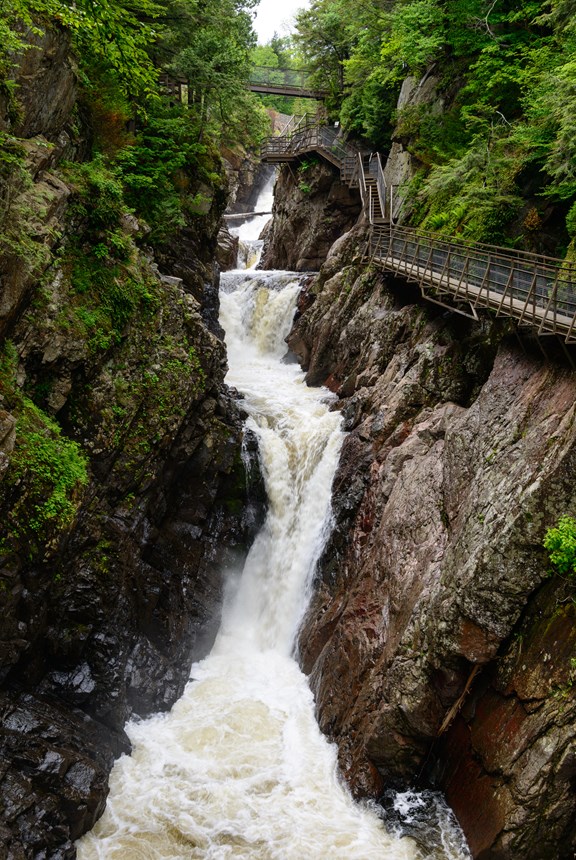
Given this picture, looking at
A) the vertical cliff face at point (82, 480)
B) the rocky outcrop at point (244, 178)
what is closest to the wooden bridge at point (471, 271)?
the vertical cliff face at point (82, 480)

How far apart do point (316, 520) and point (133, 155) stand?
12.1 metres

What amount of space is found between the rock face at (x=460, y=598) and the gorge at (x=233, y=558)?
0.18 ft

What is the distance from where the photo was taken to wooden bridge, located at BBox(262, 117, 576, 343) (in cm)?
998

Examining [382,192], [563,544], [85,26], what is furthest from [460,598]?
[382,192]

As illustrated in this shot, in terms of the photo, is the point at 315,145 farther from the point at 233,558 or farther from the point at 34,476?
the point at 34,476

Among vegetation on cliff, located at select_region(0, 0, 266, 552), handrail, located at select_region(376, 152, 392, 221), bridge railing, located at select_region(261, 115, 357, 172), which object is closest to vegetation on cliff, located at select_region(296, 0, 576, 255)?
handrail, located at select_region(376, 152, 392, 221)

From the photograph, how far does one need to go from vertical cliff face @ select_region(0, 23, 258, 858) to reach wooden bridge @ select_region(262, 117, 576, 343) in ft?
23.0

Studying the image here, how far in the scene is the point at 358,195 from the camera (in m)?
29.4

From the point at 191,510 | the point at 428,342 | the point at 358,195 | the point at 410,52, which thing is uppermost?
the point at 410,52

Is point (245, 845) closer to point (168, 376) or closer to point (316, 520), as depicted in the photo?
point (316, 520)

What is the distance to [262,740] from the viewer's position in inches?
476

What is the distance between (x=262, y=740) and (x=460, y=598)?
5936 millimetres

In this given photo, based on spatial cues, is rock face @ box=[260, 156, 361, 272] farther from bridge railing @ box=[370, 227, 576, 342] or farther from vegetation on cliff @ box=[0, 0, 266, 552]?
bridge railing @ box=[370, 227, 576, 342]

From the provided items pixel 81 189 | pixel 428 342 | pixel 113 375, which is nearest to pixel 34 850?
pixel 113 375
